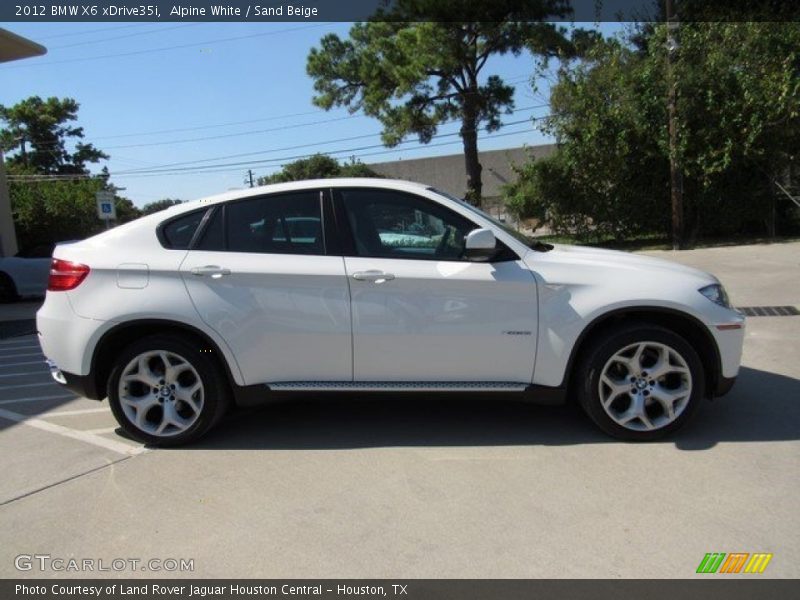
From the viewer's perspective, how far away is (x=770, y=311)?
815cm

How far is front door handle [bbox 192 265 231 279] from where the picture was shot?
4082 mm

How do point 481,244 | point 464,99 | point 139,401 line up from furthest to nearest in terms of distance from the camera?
point 464,99 < point 139,401 < point 481,244

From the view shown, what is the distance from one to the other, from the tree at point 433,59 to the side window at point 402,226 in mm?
21089

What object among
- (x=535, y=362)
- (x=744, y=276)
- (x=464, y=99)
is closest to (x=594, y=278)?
(x=535, y=362)

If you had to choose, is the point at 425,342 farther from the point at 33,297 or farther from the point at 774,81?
the point at 774,81

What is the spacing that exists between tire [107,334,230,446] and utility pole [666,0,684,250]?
52.2 feet

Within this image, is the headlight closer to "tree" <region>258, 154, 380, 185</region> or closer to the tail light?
the tail light

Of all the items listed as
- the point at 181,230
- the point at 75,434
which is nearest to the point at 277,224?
the point at 181,230

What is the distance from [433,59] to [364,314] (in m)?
23.5

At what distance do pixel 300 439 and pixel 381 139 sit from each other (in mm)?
25245

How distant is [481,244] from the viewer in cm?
382

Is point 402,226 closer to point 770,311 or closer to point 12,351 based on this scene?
point 770,311

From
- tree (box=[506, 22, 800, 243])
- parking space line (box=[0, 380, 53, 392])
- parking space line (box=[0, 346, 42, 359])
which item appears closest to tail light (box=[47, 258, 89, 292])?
parking space line (box=[0, 380, 53, 392])
